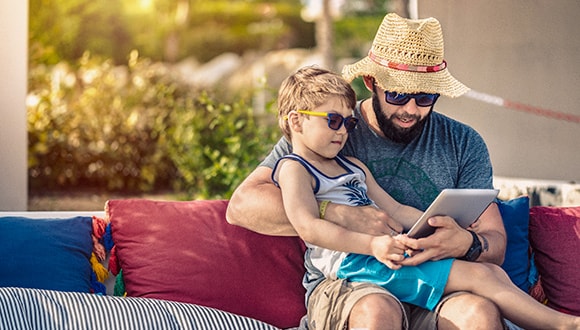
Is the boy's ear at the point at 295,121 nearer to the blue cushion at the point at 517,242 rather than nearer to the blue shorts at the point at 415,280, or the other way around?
the blue shorts at the point at 415,280

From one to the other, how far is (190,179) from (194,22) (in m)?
8.56

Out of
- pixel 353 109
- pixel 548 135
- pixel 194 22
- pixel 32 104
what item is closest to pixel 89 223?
pixel 353 109

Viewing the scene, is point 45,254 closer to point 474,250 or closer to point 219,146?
point 474,250

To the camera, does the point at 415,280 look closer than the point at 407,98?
Yes

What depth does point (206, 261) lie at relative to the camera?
3.48m

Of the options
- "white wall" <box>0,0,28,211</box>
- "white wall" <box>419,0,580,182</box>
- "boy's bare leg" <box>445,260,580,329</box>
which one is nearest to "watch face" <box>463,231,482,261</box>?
"boy's bare leg" <box>445,260,580,329</box>

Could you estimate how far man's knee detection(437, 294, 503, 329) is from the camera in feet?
9.53

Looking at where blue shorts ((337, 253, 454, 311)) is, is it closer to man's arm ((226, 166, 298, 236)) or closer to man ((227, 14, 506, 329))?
man ((227, 14, 506, 329))

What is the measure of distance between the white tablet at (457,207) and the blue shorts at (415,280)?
0.11 meters

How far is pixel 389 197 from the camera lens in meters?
3.44

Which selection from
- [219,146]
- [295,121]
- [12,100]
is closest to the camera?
[295,121]

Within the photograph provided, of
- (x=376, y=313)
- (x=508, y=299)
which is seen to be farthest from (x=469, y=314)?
(x=376, y=313)

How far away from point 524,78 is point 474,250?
3766mm

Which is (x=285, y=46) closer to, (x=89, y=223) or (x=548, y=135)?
(x=548, y=135)
